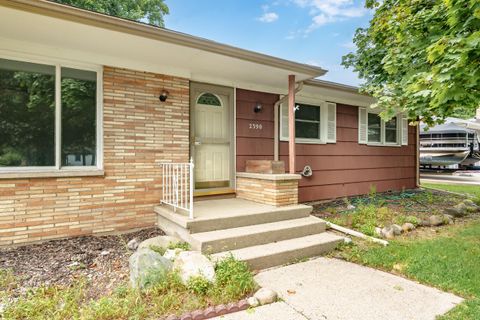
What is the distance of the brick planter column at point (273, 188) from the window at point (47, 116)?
8.04 ft

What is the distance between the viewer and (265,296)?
98.4 inches

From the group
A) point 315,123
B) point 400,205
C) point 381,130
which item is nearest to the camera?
point 400,205

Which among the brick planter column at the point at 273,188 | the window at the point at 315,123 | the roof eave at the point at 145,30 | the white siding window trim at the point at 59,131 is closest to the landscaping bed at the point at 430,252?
the brick planter column at the point at 273,188

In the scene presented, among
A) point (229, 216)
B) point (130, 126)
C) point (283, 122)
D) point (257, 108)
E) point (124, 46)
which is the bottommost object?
point (229, 216)

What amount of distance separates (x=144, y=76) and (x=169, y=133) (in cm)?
94

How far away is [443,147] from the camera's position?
16125 mm

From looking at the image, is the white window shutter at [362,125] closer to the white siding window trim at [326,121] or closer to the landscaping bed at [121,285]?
the white siding window trim at [326,121]

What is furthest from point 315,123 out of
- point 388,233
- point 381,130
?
point 388,233

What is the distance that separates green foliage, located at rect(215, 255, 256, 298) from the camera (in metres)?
2.53

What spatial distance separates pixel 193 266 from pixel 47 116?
2836 millimetres

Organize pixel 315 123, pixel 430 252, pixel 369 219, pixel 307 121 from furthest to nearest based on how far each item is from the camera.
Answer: pixel 315 123
pixel 307 121
pixel 369 219
pixel 430 252

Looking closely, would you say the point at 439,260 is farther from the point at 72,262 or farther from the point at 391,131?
the point at 391,131

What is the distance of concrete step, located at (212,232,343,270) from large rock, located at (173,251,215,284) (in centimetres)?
27

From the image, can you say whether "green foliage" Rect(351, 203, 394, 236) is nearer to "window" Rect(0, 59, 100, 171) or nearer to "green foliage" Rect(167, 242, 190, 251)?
"green foliage" Rect(167, 242, 190, 251)
